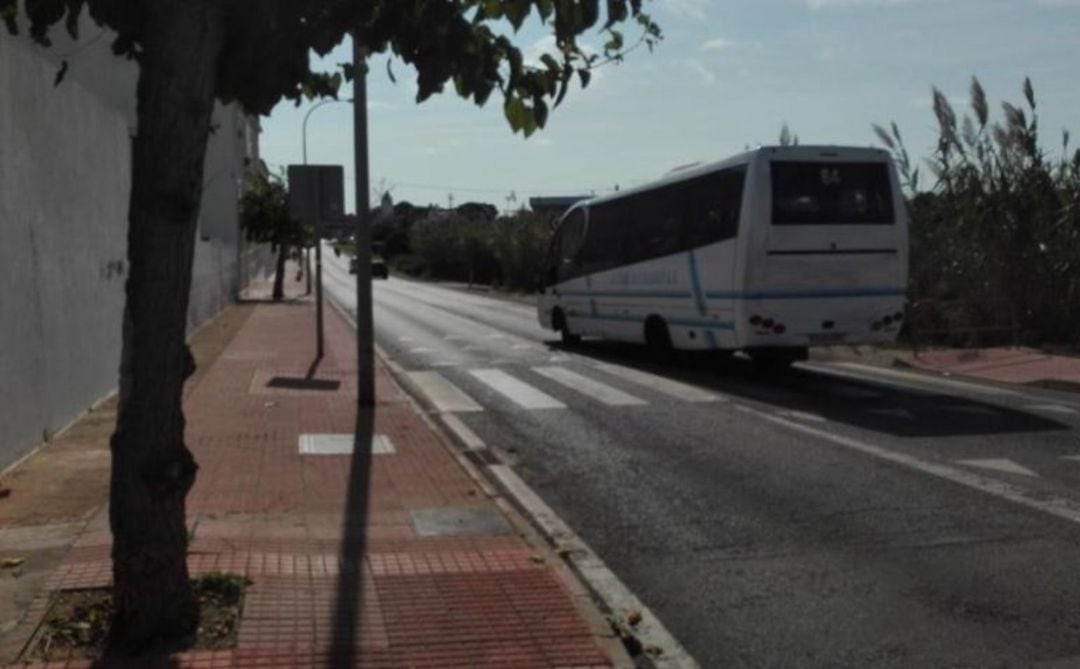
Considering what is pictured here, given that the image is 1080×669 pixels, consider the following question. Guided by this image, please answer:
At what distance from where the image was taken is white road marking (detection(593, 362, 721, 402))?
15648 millimetres

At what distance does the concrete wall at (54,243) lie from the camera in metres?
9.62

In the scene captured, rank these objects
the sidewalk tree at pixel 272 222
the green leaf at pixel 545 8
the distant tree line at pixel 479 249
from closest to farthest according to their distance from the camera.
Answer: the green leaf at pixel 545 8 → the sidewalk tree at pixel 272 222 → the distant tree line at pixel 479 249

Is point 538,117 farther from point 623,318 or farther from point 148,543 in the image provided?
point 623,318

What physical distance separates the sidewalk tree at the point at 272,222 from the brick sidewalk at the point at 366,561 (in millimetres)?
38116

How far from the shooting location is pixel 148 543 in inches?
214

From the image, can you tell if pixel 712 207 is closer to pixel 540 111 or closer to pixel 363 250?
pixel 363 250

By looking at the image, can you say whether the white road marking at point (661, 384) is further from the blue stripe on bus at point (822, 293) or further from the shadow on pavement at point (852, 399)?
the blue stripe on bus at point (822, 293)

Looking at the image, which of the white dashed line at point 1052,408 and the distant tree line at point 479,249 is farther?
the distant tree line at point 479,249

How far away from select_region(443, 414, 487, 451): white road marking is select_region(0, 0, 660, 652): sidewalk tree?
6.45m

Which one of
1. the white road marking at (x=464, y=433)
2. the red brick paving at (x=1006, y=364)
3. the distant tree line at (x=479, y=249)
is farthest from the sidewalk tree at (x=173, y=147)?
the distant tree line at (x=479, y=249)

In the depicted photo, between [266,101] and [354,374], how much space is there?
12688mm

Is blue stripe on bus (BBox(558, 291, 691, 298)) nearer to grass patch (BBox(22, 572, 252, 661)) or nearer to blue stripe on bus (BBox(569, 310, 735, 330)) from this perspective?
blue stripe on bus (BBox(569, 310, 735, 330))

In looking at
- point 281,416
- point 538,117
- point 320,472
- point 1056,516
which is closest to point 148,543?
point 538,117

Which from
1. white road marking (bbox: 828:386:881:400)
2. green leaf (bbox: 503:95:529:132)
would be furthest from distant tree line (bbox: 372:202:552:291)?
green leaf (bbox: 503:95:529:132)
